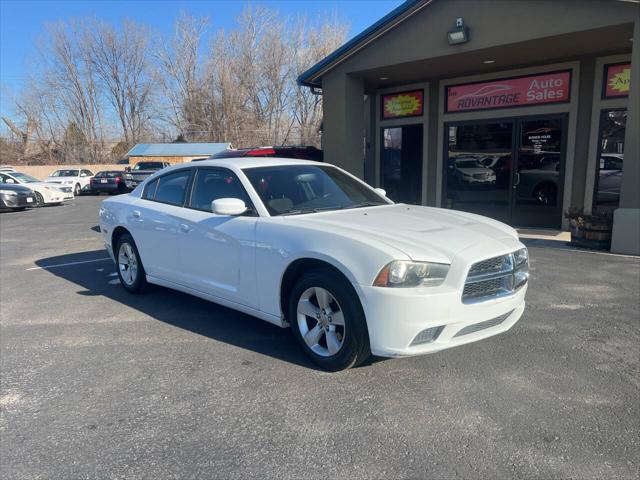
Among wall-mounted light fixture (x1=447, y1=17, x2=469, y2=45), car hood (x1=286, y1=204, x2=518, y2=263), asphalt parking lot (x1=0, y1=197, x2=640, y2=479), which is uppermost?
wall-mounted light fixture (x1=447, y1=17, x2=469, y2=45)

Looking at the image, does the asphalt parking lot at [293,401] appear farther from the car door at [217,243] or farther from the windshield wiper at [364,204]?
the windshield wiper at [364,204]

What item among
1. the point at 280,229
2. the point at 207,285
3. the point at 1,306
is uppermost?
the point at 280,229

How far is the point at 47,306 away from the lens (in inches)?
225

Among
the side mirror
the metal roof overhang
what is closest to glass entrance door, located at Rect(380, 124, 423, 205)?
the metal roof overhang

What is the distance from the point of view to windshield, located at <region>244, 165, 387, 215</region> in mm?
4422

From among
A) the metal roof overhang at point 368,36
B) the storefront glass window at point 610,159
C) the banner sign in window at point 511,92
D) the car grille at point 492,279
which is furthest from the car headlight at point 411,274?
the banner sign in window at point 511,92

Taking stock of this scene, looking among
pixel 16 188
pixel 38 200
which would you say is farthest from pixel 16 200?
pixel 38 200

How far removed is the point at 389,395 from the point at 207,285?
2.11 m

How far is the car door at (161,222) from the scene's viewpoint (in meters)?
5.09

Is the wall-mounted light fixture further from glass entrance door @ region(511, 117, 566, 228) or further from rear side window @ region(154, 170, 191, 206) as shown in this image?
rear side window @ region(154, 170, 191, 206)

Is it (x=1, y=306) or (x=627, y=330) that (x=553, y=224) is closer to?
(x=627, y=330)

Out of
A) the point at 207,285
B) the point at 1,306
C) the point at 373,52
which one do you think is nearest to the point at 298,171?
the point at 207,285

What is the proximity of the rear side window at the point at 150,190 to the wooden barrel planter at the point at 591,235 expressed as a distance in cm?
707

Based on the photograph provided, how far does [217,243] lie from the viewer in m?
4.48
